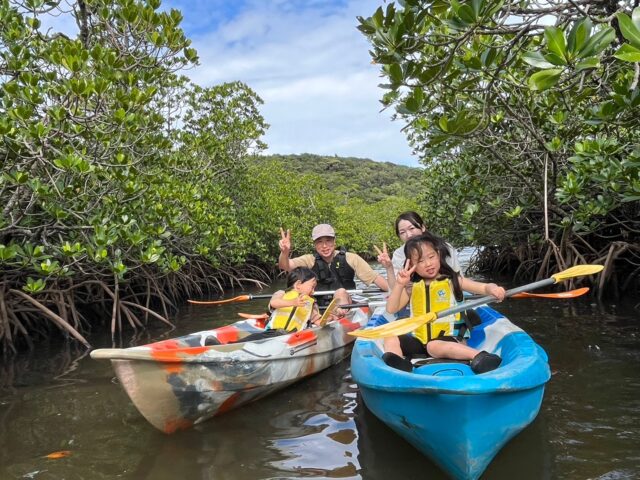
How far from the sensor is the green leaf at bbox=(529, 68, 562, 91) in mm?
1980

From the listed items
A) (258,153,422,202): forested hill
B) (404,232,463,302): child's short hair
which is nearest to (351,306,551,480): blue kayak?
(404,232,463,302): child's short hair

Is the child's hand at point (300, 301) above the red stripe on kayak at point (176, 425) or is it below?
above

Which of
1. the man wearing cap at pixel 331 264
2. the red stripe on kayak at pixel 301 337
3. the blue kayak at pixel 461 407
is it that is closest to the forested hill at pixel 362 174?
the man wearing cap at pixel 331 264

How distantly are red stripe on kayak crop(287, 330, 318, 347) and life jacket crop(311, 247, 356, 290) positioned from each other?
1.59 meters

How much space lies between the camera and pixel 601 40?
73.2 inches

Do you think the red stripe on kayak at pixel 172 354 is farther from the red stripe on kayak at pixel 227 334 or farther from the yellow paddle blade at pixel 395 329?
the red stripe on kayak at pixel 227 334

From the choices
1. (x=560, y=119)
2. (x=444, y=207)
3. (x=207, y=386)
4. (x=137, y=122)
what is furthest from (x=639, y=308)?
(x=137, y=122)

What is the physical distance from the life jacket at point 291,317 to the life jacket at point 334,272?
3.87 feet

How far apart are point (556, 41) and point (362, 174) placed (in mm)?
54706

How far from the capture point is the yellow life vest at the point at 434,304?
3273 mm

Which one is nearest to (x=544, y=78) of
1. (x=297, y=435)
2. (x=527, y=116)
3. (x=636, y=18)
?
(x=636, y=18)

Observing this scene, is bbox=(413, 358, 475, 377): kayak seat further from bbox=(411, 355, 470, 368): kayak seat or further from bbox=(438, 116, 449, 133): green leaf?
bbox=(438, 116, 449, 133): green leaf

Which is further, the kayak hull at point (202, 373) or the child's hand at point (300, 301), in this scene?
the child's hand at point (300, 301)

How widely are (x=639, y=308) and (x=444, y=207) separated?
424 centimetres
